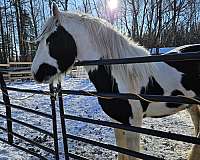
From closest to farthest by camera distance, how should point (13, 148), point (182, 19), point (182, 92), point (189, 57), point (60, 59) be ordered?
point (189, 57) → point (60, 59) → point (182, 92) → point (13, 148) → point (182, 19)

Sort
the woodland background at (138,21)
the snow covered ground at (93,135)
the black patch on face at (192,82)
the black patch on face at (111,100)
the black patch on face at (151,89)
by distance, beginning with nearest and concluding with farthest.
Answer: the black patch on face at (111,100), the black patch on face at (151,89), the black patch on face at (192,82), the snow covered ground at (93,135), the woodland background at (138,21)

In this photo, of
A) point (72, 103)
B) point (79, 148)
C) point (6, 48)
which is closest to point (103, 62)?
point (79, 148)

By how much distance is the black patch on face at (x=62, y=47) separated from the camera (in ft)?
8.97

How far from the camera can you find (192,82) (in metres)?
3.49

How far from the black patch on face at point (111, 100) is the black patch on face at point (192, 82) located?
40.9 inches

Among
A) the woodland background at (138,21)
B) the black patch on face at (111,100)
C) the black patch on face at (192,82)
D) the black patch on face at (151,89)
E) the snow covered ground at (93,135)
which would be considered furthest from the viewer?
the woodland background at (138,21)

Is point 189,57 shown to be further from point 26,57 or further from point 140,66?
point 26,57

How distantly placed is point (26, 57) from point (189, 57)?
25816mm

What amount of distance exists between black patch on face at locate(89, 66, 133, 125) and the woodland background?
14.8m

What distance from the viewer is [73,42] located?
110 inches

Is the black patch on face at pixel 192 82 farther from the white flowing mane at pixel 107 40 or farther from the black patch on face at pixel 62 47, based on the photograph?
the black patch on face at pixel 62 47

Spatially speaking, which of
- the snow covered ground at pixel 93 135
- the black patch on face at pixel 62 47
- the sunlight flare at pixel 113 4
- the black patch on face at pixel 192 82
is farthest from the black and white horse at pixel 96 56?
the sunlight flare at pixel 113 4

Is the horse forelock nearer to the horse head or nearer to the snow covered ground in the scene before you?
the horse head

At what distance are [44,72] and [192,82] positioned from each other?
5.85 feet
